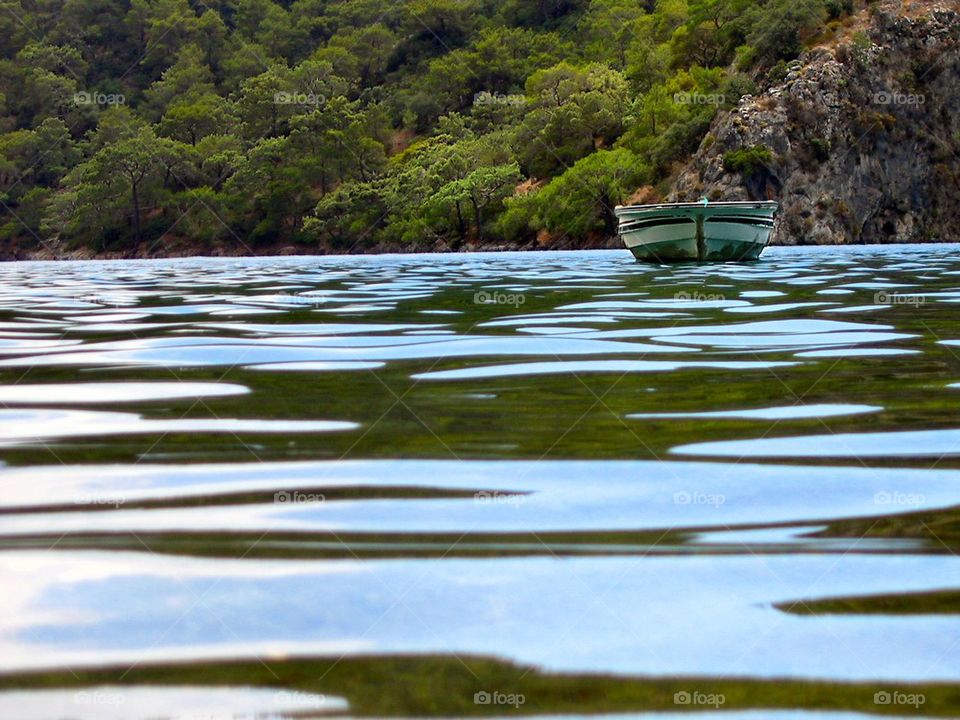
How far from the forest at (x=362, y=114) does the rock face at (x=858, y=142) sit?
1.78 m

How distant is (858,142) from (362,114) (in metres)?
42.4

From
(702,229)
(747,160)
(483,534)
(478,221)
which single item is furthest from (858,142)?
(483,534)

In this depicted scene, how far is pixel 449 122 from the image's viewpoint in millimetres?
88562

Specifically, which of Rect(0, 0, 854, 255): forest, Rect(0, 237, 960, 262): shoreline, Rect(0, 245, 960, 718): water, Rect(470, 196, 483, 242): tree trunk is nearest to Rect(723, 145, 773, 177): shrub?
Rect(0, 0, 854, 255): forest

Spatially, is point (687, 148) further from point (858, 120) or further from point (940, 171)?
point (940, 171)

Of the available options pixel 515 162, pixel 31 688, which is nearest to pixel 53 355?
pixel 31 688

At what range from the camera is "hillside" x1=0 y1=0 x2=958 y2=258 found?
187 ft

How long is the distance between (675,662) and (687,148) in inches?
2376

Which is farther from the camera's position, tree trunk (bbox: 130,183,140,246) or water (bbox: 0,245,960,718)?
tree trunk (bbox: 130,183,140,246)

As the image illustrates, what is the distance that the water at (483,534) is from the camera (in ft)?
7.30

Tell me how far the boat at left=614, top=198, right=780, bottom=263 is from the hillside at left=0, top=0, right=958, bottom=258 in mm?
28021

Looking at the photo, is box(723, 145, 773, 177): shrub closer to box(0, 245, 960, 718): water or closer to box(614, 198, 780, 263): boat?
box(614, 198, 780, 263): boat

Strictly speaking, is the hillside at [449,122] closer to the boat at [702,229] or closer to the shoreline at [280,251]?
the shoreline at [280,251]

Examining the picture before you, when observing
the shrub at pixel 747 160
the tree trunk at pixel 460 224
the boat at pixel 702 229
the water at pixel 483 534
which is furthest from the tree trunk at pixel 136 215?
the water at pixel 483 534
